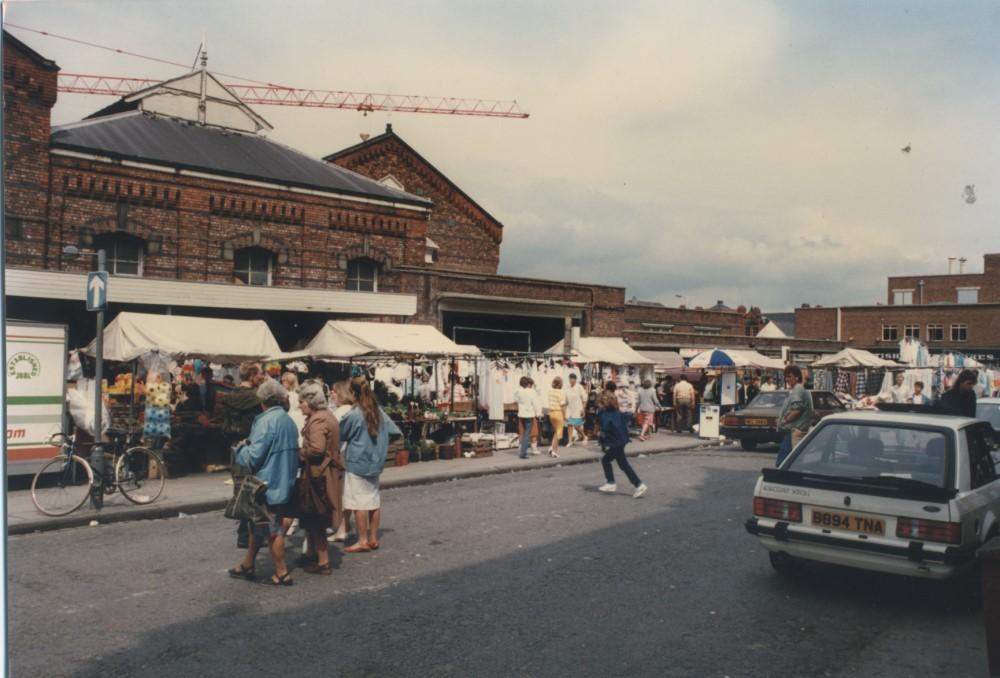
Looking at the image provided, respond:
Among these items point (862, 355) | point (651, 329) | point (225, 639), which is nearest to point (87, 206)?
point (225, 639)

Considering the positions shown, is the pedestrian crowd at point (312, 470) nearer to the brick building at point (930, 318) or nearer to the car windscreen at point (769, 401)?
the car windscreen at point (769, 401)

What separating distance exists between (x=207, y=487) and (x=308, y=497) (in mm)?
6536

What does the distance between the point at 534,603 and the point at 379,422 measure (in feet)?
9.52

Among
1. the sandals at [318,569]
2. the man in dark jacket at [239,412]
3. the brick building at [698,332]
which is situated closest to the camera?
the sandals at [318,569]

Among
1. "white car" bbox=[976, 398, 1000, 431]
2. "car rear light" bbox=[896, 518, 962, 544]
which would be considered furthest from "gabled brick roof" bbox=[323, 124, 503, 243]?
"car rear light" bbox=[896, 518, 962, 544]

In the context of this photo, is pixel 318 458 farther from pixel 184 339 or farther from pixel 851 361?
pixel 851 361

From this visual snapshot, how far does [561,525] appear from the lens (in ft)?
32.5

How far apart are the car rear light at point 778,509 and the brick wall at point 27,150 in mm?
17541

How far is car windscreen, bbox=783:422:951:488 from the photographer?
6895 mm

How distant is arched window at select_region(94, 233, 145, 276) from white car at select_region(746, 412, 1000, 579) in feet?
59.8

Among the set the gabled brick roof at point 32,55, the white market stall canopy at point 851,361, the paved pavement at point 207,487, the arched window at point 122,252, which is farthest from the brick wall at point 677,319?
the gabled brick roof at point 32,55

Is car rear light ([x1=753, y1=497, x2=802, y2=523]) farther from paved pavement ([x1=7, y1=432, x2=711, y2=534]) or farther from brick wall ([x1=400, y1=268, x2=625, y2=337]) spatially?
brick wall ([x1=400, y1=268, x2=625, y2=337])

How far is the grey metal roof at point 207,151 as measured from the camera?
65.9ft

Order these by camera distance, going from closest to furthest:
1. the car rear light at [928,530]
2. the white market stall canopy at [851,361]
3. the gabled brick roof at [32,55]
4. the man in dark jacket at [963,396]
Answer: the car rear light at [928,530]
the man in dark jacket at [963,396]
the gabled brick roof at [32,55]
the white market stall canopy at [851,361]
